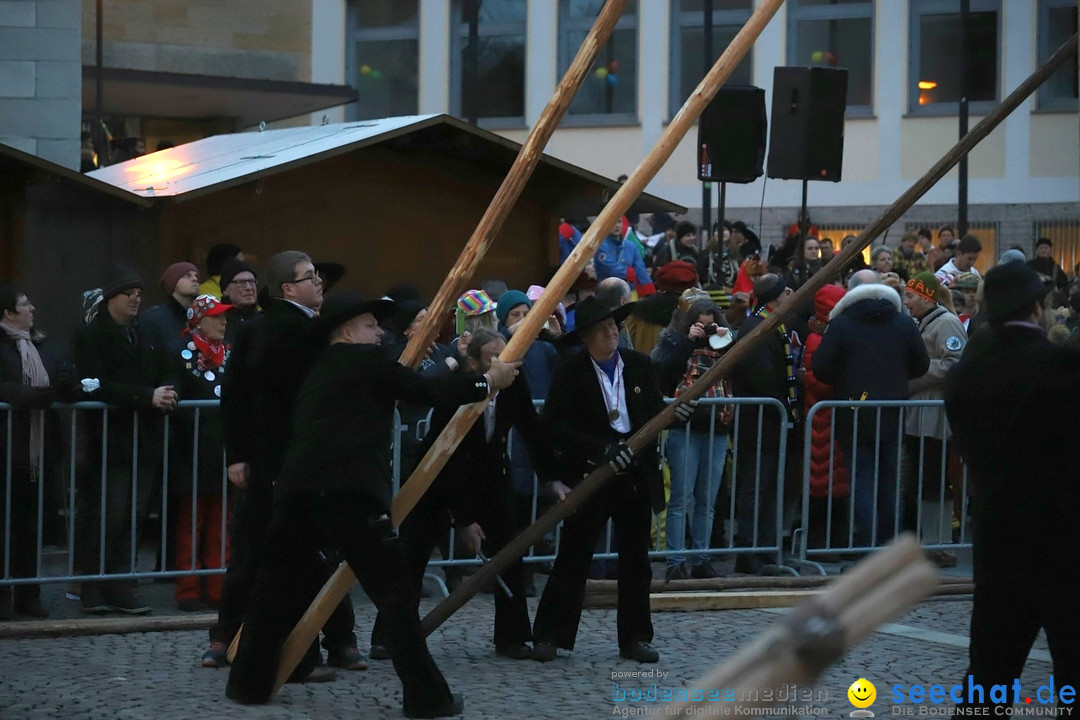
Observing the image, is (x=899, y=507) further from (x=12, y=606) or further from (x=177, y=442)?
(x=12, y=606)

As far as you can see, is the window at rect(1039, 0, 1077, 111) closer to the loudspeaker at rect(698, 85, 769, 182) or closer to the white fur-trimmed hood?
the loudspeaker at rect(698, 85, 769, 182)

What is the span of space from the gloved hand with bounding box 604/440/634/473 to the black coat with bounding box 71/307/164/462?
2810 millimetres

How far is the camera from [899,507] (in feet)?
34.7

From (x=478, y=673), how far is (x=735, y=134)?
7922 millimetres

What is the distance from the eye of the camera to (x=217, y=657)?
25.5ft

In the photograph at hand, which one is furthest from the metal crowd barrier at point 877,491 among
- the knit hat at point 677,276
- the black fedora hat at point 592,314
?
the black fedora hat at point 592,314

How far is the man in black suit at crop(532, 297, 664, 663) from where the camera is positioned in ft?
26.5

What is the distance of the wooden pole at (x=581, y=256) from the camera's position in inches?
273

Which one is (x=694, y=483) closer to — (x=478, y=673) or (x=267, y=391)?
(x=478, y=673)

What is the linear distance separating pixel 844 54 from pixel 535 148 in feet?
69.6

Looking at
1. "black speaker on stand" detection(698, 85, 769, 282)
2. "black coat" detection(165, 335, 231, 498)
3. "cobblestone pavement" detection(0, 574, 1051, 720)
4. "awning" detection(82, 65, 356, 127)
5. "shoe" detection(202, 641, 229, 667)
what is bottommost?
"cobblestone pavement" detection(0, 574, 1051, 720)

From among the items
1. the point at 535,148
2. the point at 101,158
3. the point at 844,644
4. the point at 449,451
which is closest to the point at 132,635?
the point at 449,451

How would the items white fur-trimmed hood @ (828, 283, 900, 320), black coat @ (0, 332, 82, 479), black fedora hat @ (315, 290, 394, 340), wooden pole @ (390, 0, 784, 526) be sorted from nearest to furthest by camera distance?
wooden pole @ (390, 0, 784, 526), black fedora hat @ (315, 290, 394, 340), black coat @ (0, 332, 82, 479), white fur-trimmed hood @ (828, 283, 900, 320)

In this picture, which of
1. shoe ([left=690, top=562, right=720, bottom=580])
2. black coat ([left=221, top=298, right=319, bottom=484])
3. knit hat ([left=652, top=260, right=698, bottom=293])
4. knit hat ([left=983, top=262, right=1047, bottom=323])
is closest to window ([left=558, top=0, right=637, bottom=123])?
knit hat ([left=652, top=260, right=698, bottom=293])
